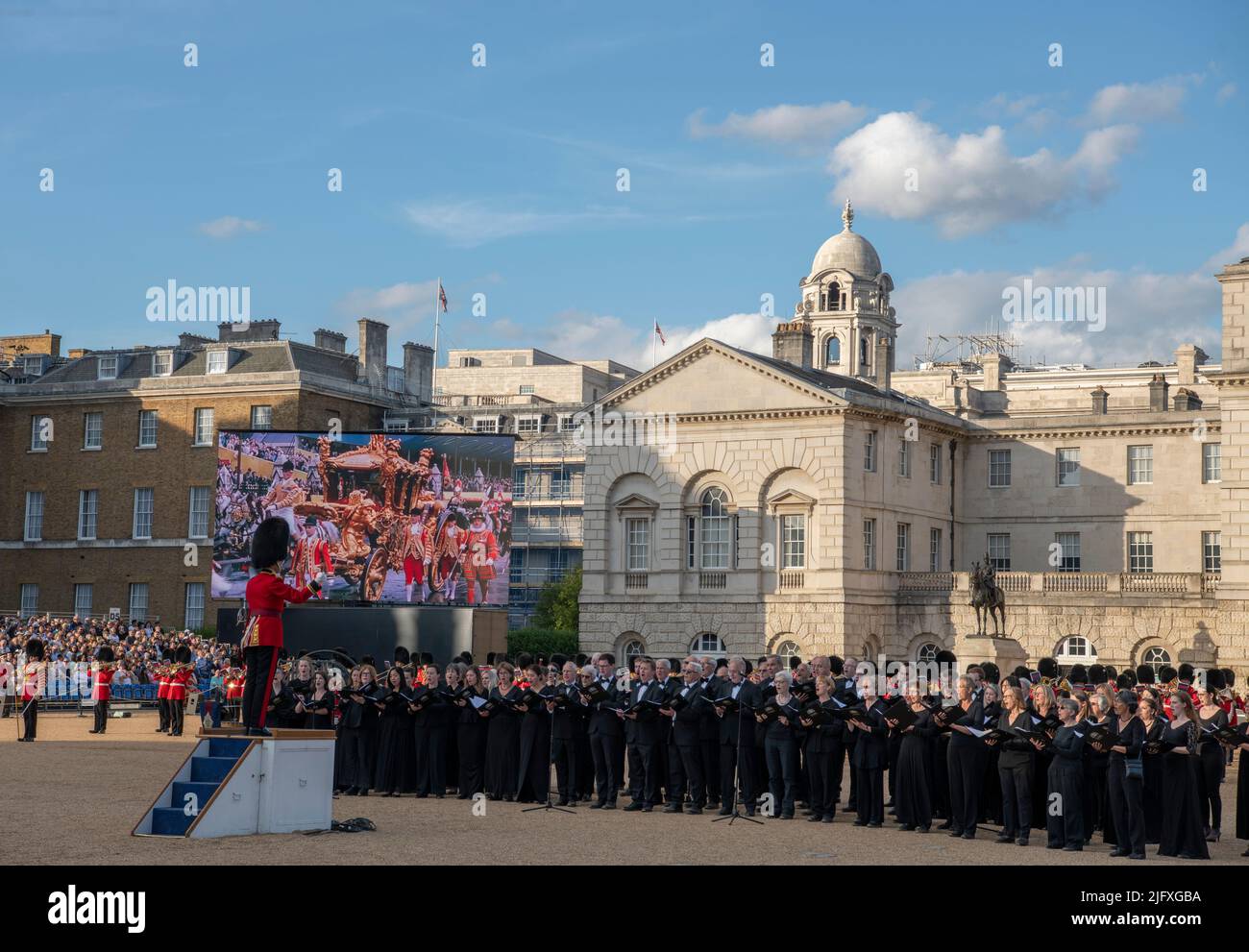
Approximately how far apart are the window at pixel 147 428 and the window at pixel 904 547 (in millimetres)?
29182

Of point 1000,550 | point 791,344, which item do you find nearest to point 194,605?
point 791,344

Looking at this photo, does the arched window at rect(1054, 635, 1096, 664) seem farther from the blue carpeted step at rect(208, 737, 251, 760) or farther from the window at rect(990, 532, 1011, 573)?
the blue carpeted step at rect(208, 737, 251, 760)

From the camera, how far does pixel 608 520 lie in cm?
6072

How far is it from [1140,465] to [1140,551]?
3.00 m

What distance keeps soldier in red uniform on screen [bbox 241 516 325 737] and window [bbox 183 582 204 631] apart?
1877 inches

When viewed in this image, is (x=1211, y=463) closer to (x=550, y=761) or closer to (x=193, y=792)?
(x=550, y=761)

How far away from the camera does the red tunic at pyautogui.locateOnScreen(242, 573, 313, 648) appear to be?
719 inches

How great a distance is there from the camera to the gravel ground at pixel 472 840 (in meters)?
17.2

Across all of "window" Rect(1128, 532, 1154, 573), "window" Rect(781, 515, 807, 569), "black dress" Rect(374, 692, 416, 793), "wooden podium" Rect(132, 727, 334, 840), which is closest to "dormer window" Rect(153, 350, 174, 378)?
"window" Rect(781, 515, 807, 569)

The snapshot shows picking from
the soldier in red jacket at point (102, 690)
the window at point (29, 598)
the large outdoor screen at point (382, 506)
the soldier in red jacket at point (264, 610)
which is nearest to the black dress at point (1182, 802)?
the soldier in red jacket at point (264, 610)

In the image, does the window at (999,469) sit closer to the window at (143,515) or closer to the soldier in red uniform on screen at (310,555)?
the soldier in red uniform on screen at (310,555)
